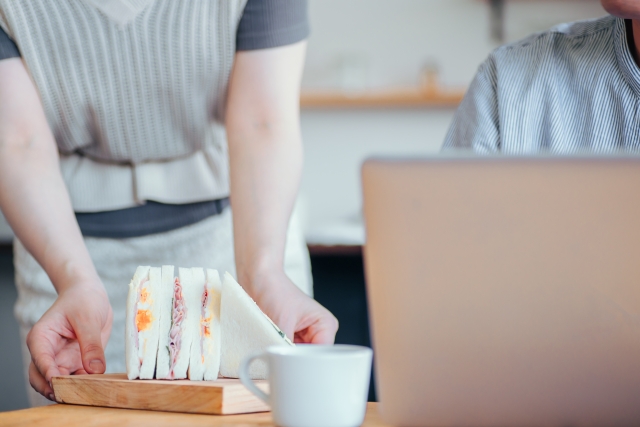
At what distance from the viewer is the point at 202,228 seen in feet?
4.28

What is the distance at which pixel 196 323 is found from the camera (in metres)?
0.82

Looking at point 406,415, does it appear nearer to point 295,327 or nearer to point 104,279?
point 295,327

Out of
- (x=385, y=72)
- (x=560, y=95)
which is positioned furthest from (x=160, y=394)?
(x=385, y=72)

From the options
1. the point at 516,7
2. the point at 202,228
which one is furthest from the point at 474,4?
the point at 202,228

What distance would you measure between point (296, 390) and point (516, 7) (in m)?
3.02

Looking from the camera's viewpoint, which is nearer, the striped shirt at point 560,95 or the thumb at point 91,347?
the thumb at point 91,347

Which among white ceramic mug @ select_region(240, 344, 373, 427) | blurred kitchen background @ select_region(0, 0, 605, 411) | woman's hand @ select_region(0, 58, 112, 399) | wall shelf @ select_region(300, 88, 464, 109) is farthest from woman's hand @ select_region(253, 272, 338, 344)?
wall shelf @ select_region(300, 88, 464, 109)

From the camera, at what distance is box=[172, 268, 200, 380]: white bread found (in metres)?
0.80

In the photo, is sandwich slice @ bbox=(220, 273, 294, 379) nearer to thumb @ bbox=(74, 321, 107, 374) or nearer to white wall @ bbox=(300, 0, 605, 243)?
thumb @ bbox=(74, 321, 107, 374)

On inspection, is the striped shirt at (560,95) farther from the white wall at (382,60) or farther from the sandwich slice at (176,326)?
the white wall at (382,60)

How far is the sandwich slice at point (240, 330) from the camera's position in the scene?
2.60 ft

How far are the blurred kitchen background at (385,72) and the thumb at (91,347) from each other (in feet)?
7.42

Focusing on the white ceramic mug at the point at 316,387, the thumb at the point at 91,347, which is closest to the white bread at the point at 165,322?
the thumb at the point at 91,347

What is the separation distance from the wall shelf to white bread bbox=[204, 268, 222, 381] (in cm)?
244
